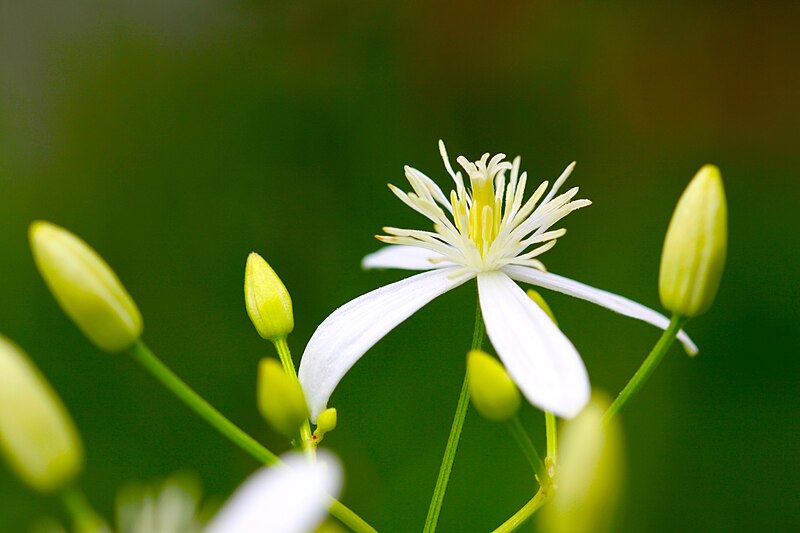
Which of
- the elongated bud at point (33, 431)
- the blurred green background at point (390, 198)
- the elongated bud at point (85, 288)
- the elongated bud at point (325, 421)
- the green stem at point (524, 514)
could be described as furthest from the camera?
the blurred green background at point (390, 198)

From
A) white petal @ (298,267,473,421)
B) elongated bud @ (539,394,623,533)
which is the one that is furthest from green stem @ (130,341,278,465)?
elongated bud @ (539,394,623,533)

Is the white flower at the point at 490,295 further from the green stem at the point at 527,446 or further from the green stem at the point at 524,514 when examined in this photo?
the green stem at the point at 524,514

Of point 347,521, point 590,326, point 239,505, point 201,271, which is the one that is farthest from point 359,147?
point 239,505

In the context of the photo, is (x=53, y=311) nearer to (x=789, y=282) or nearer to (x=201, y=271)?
(x=201, y=271)

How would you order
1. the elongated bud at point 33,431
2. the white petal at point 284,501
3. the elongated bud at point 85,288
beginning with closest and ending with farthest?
the white petal at point 284,501, the elongated bud at point 33,431, the elongated bud at point 85,288

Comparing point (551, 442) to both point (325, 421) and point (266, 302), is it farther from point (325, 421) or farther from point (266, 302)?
point (266, 302)

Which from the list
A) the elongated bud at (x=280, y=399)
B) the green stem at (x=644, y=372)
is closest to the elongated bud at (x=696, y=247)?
the green stem at (x=644, y=372)
